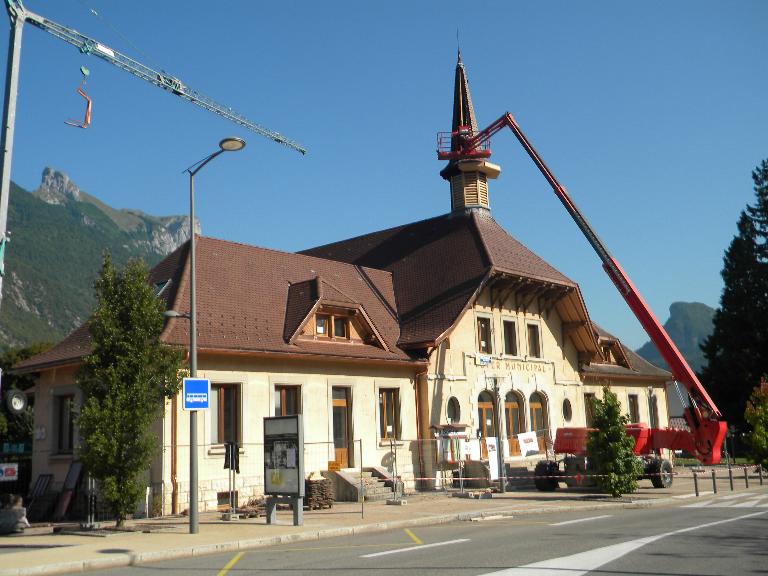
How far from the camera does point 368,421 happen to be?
26.7 m

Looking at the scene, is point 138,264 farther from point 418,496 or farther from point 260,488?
point 418,496

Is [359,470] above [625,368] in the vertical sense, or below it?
below

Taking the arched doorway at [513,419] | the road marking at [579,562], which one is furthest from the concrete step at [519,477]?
the road marking at [579,562]

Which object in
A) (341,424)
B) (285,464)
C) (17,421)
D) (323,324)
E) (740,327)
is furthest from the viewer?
(740,327)

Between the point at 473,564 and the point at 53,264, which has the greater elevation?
the point at 53,264

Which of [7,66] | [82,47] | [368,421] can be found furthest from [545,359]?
[7,66]

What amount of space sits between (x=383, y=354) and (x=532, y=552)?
15705 mm

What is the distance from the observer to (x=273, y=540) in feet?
49.8

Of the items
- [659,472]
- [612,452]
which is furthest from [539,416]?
[612,452]

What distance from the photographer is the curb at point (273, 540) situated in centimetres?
1232

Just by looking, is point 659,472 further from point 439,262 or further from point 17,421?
point 17,421

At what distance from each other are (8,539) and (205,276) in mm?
10675

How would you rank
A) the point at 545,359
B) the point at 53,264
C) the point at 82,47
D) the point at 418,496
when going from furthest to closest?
the point at 53,264 → the point at 545,359 → the point at 82,47 → the point at 418,496

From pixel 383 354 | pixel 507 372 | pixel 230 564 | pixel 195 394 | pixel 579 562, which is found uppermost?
pixel 383 354
